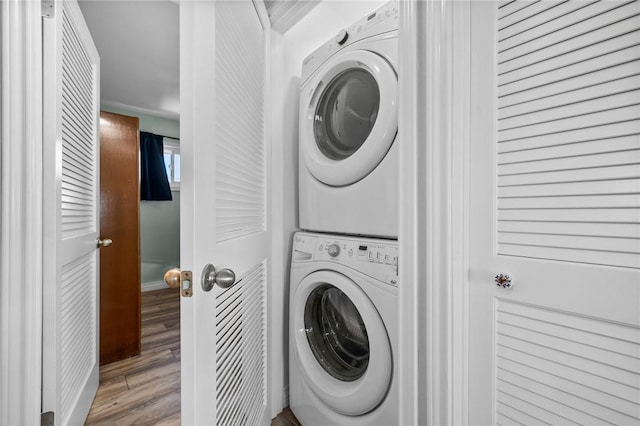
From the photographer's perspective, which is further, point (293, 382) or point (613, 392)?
point (293, 382)

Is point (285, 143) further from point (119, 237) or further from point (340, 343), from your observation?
point (119, 237)

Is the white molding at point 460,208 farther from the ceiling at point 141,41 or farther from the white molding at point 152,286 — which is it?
the white molding at point 152,286

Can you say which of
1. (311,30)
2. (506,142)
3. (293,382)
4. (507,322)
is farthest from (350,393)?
(311,30)

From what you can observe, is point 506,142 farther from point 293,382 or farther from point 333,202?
point 293,382

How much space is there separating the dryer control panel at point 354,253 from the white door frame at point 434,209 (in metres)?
0.31

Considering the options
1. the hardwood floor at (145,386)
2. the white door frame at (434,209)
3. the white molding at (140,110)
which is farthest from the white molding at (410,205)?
the white molding at (140,110)

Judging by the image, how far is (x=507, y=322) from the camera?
0.62 metres

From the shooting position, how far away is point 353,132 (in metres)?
1.22

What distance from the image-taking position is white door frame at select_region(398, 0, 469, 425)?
2.04ft

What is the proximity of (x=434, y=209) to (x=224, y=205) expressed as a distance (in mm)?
553

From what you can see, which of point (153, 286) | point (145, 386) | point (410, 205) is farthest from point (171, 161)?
point (410, 205)

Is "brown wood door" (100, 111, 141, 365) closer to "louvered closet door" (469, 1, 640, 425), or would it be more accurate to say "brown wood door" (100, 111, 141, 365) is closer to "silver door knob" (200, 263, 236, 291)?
"silver door knob" (200, 263, 236, 291)

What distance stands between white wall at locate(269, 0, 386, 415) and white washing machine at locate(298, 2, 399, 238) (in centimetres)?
11

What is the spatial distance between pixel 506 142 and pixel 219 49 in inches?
28.8
